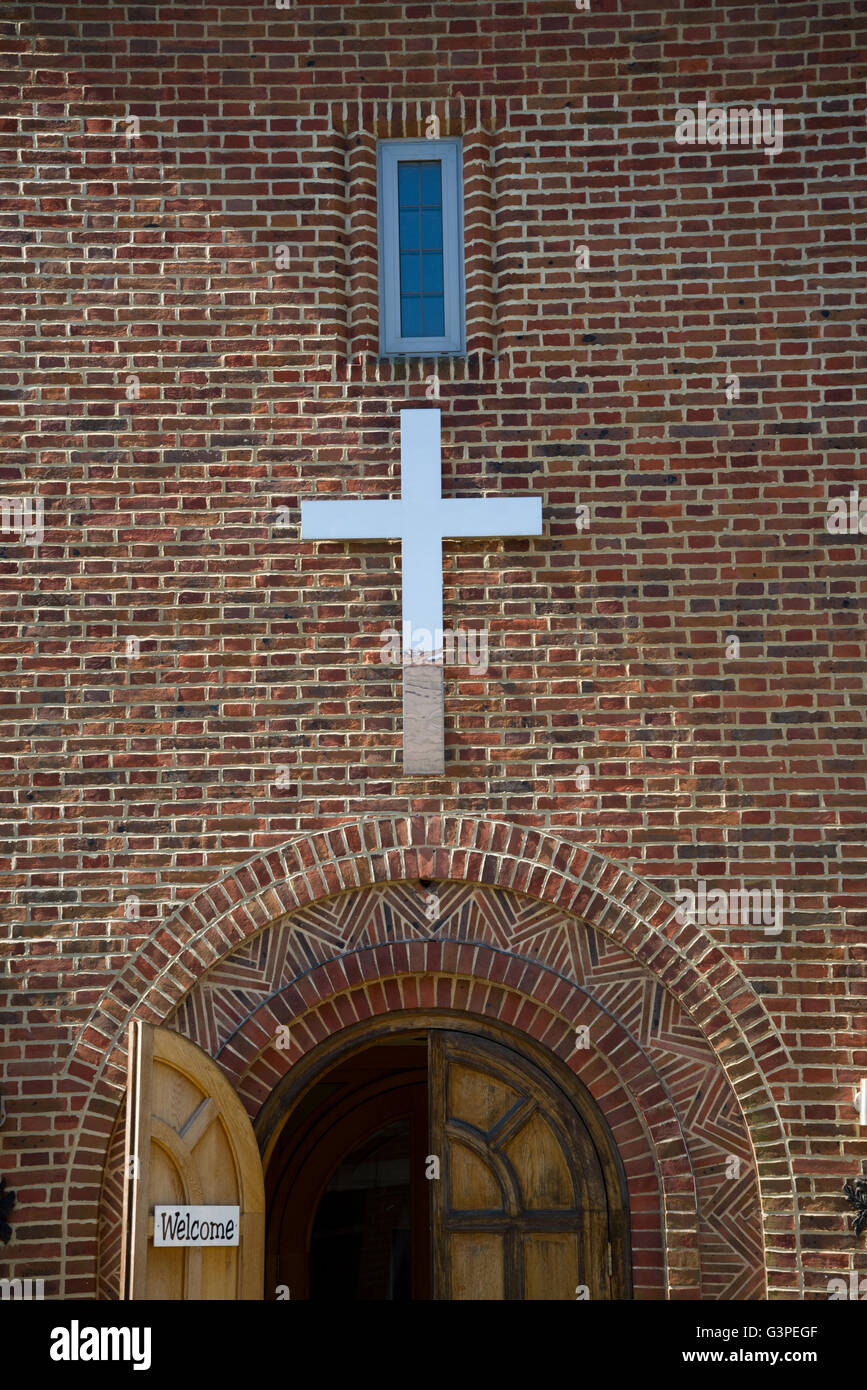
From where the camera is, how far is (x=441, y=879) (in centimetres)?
724

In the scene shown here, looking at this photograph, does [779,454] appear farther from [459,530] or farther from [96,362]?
[96,362]

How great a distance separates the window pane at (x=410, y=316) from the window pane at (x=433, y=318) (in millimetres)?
34

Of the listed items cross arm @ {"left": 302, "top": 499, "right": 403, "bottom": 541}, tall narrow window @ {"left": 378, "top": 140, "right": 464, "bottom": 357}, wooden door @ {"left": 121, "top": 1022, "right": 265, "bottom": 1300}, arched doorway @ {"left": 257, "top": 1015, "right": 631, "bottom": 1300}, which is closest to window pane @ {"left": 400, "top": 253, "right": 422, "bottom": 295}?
tall narrow window @ {"left": 378, "top": 140, "right": 464, "bottom": 357}

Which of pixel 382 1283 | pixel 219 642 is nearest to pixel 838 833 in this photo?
pixel 219 642

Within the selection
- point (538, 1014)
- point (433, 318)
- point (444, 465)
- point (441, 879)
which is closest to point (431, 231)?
point (433, 318)

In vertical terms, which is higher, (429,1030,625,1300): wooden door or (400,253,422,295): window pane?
(400,253,422,295): window pane

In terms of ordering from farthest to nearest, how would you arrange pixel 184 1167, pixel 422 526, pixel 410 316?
pixel 410 316
pixel 422 526
pixel 184 1167

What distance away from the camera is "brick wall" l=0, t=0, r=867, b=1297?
23.8 ft

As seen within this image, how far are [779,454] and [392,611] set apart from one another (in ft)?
6.38

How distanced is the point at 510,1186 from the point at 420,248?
4.43 m

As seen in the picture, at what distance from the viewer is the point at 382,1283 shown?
11.7 m

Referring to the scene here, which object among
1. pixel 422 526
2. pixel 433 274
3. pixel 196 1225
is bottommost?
pixel 196 1225

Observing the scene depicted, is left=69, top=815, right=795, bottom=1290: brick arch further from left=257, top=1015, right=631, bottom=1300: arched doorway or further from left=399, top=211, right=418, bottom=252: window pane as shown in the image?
left=399, top=211, right=418, bottom=252: window pane

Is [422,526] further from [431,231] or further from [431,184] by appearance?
[431,184]
